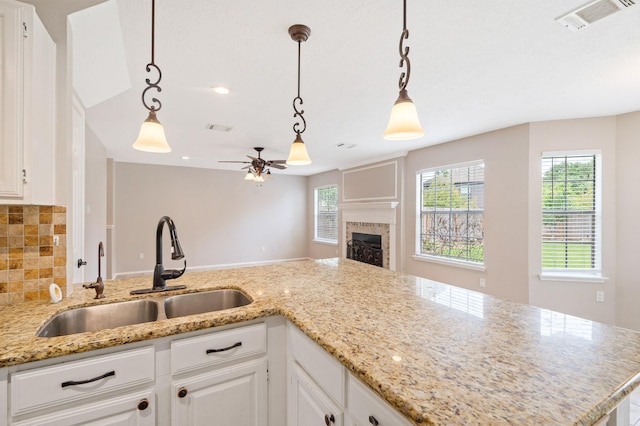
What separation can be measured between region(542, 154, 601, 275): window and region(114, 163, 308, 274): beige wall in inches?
231

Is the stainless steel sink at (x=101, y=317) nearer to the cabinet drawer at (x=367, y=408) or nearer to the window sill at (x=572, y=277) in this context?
the cabinet drawer at (x=367, y=408)

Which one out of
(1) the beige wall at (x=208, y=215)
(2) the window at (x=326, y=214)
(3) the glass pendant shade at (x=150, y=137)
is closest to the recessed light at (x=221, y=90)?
(3) the glass pendant shade at (x=150, y=137)

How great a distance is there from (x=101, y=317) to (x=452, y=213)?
440 cm

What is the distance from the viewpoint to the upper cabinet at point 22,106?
1.19m

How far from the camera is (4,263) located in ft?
4.76

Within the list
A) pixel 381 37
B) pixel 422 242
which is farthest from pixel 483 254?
pixel 381 37

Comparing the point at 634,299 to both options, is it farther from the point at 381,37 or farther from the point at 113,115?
the point at 113,115

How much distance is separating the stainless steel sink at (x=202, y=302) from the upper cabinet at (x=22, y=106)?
823 millimetres

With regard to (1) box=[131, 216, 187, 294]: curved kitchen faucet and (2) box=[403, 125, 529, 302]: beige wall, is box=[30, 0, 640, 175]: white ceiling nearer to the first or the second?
(2) box=[403, 125, 529, 302]: beige wall

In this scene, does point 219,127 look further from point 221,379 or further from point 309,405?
point 309,405

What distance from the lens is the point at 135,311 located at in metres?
1.59

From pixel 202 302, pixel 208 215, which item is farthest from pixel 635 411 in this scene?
pixel 208 215

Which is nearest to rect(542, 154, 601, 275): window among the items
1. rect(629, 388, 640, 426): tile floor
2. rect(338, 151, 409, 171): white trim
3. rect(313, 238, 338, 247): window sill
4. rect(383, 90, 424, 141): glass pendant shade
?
rect(629, 388, 640, 426): tile floor

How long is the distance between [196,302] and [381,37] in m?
2.04
